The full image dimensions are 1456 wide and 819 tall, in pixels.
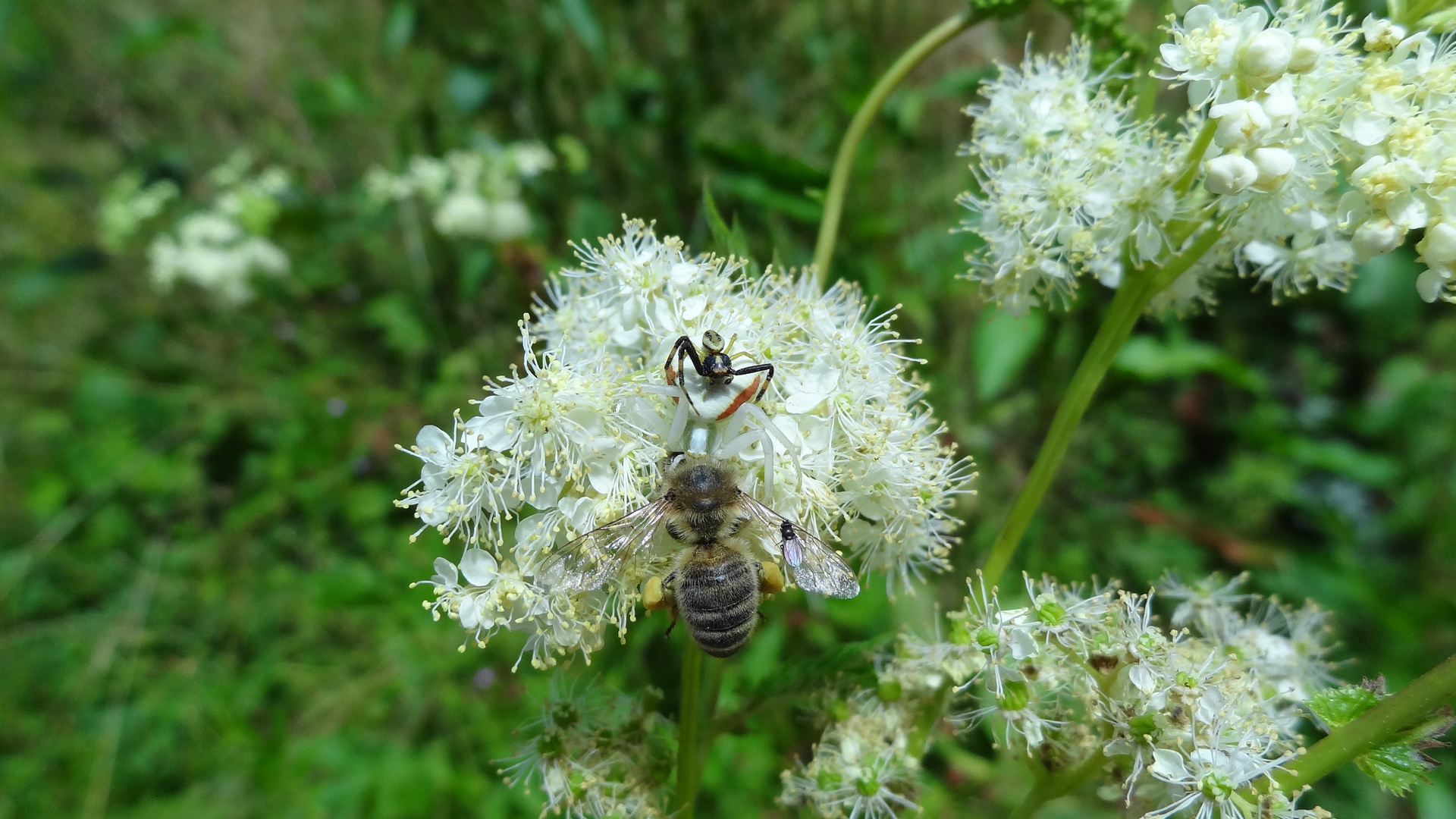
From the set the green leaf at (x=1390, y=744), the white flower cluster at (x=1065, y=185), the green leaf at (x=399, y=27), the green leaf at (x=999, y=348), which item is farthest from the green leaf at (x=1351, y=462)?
the green leaf at (x=399, y=27)

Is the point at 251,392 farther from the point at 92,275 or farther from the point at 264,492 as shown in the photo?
the point at 92,275

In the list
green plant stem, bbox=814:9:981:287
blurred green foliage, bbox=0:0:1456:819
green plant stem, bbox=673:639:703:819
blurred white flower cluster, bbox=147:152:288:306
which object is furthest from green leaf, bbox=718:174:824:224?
blurred white flower cluster, bbox=147:152:288:306

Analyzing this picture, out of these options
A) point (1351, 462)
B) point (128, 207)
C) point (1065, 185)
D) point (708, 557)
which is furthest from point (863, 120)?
point (128, 207)

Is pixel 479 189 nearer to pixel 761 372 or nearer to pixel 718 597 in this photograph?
pixel 761 372

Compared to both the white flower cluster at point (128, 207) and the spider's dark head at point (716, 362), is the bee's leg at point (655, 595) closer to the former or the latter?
the spider's dark head at point (716, 362)

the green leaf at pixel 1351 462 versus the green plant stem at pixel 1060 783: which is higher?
the green leaf at pixel 1351 462

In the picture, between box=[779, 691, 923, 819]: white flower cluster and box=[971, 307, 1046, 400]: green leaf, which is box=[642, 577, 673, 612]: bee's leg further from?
box=[971, 307, 1046, 400]: green leaf
